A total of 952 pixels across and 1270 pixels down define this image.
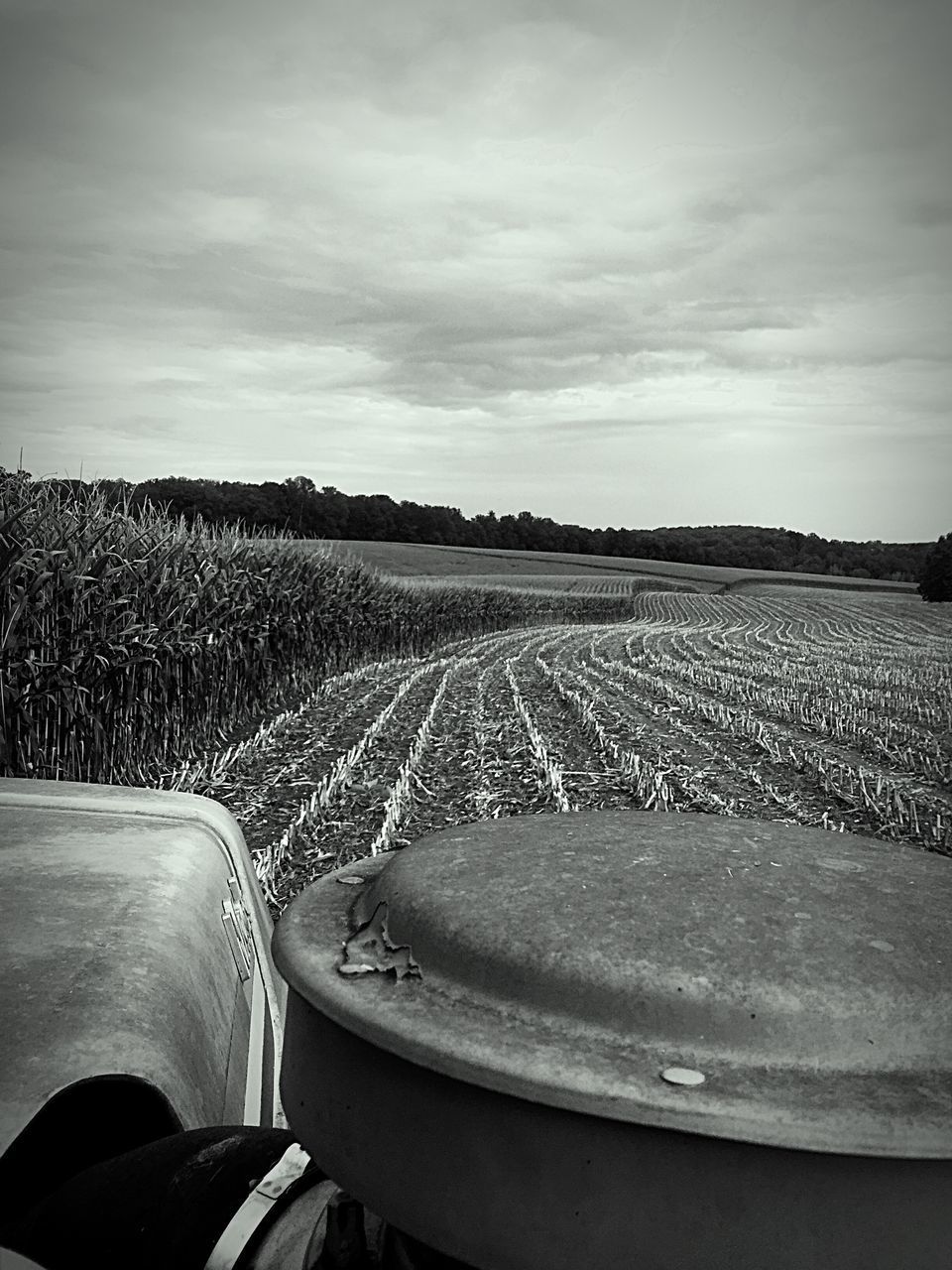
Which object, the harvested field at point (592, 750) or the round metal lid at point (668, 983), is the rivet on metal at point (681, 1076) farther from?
the harvested field at point (592, 750)

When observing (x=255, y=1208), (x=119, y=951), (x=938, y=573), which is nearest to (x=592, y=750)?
(x=119, y=951)

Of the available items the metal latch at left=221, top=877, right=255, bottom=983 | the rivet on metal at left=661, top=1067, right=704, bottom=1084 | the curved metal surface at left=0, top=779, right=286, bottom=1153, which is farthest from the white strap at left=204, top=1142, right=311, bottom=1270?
the metal latch at left=221, top=877, right=255, bottom=983

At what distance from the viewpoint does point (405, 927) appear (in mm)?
1395

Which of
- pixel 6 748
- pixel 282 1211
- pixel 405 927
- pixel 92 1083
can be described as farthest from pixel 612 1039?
pixel 6 748

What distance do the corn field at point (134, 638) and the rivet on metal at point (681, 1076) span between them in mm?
6881

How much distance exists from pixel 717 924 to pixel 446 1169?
45 centimetres

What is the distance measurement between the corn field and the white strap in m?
6.24

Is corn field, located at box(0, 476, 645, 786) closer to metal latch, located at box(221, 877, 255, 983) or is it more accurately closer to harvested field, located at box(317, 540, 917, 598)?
metal latch, located at box(221, 877, 255, 983)

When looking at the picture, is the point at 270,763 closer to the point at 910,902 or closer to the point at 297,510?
the point at 910,902

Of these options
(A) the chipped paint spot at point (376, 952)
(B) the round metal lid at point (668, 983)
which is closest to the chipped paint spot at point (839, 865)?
(B) the round metal lid at point (668, 983)

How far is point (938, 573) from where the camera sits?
52031 millimetres

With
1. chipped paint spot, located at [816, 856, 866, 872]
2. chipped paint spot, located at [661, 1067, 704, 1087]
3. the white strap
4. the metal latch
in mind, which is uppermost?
chipped paint spot, located at [816, 856, 866, 872]

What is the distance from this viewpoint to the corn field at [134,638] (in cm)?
769

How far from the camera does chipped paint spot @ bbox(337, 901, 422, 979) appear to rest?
1.31 metres
